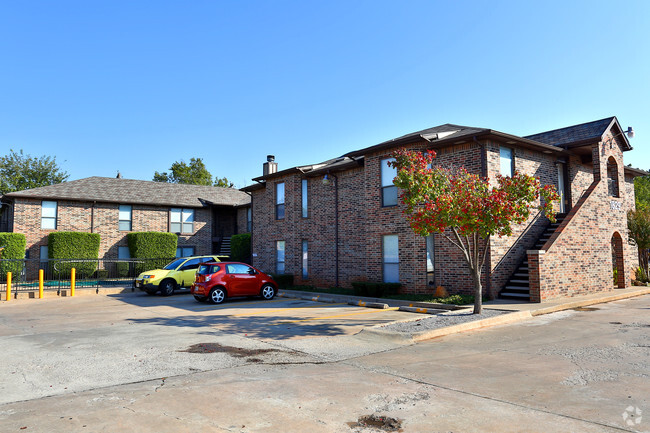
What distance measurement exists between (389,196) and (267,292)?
20.0ft

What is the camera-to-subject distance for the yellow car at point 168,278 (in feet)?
62.8

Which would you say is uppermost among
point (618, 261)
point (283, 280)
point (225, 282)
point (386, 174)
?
point (386, 174)

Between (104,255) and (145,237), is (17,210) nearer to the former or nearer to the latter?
(104,255)

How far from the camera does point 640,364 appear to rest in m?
6.85

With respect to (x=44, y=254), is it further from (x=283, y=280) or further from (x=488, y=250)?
(x=488, y=250)

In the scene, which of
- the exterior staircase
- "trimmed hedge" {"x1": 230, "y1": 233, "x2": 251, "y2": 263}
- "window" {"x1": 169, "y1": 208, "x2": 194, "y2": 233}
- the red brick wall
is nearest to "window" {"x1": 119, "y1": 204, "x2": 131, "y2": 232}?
the red brick wall

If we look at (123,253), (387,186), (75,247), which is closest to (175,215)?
(123,253)

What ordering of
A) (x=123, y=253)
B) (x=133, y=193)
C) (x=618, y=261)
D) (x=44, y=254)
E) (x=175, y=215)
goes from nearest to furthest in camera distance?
1. (x=618, y=261)
2. (x=44, y=254)
3. (x=123, y=253)
4. (x=133, y=193)
5. (x=175, y=215)

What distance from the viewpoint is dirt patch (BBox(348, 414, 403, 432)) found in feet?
14.9

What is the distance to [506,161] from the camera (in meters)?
15.8

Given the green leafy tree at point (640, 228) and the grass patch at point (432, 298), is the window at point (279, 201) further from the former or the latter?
the green leafy tree at point (640, 228)

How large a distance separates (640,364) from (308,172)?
16.7m

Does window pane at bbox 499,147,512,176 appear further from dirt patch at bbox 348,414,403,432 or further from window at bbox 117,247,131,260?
window at bbox 117,247,131,260

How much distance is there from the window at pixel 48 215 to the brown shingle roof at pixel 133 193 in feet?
1.85
